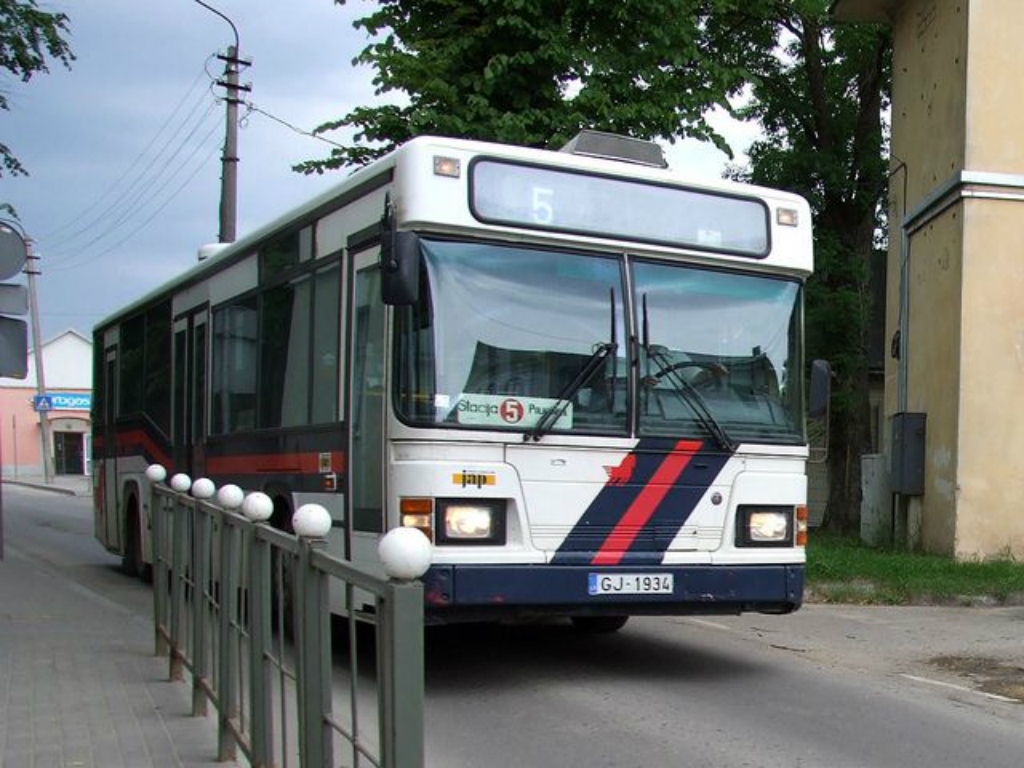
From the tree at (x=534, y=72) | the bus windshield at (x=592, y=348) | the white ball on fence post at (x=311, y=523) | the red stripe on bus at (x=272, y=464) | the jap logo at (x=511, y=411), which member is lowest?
the red stripe on bus at (x=272, y=464)

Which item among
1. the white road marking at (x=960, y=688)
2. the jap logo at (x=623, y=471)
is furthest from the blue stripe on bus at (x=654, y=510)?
the white road marking at (x=960, y=688)

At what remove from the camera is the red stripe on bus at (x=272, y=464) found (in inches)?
281

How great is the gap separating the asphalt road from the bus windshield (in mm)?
1580

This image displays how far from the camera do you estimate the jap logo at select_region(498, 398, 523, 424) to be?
21.0 feet

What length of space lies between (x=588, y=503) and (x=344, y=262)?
2198 millimetres

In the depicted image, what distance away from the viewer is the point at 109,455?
45.7ft

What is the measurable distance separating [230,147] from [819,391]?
53.2ft

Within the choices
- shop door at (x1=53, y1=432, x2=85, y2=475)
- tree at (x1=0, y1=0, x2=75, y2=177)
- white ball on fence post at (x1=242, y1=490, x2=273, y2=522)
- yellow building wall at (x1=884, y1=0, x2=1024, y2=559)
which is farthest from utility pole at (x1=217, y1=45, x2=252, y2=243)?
shop door at (x1=53, y1=432, x2=85, y2=475)

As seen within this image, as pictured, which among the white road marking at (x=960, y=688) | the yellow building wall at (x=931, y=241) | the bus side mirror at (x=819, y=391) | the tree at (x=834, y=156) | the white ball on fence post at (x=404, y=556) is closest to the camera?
the white ball on fence post at (x=404, y=556)

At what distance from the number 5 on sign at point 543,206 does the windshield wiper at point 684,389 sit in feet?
2.49

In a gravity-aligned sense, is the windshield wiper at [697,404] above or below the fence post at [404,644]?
above

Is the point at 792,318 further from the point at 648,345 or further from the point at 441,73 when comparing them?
the point at 441,73

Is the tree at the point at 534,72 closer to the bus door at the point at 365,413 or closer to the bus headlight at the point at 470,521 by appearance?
the bus door at the point at 365,413

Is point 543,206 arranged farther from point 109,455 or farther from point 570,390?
point 109,455
